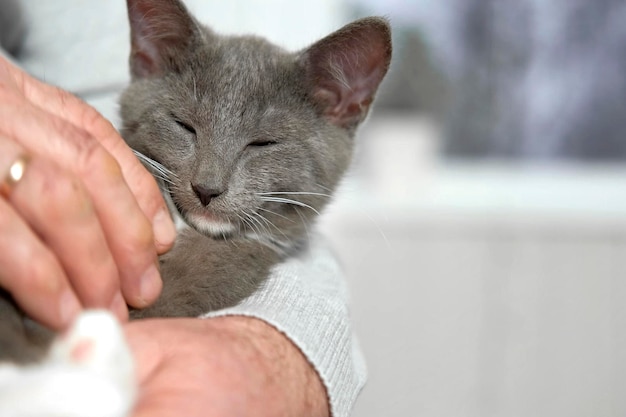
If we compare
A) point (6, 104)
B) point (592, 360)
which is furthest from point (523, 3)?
point (6, 104)

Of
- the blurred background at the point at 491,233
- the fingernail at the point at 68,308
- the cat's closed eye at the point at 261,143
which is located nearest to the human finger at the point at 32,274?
the fingernail at the point at 68,308

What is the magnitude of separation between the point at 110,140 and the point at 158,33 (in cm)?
42

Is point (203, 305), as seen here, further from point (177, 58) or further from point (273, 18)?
point (273, 18)

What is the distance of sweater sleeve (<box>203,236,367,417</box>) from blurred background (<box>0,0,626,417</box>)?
3.91ft

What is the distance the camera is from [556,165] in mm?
2680

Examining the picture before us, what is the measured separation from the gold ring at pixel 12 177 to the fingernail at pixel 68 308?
10cm

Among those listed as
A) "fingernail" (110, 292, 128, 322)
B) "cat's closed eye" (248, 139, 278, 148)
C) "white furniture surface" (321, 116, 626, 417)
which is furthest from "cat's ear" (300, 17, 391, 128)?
"white furniture surface" (321, 116, 626, 417)

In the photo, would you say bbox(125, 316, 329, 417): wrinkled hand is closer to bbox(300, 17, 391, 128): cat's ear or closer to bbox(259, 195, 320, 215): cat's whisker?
bbox(259, 195, 320, 215): cat's whisker

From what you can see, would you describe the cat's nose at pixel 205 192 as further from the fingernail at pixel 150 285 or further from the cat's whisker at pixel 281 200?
the fingernail at pixel 150 285

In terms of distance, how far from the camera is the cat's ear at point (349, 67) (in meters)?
1.08

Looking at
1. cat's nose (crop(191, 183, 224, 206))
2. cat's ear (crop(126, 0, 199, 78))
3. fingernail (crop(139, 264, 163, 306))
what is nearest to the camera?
fingernail (crop(139, 264, 163, 306))

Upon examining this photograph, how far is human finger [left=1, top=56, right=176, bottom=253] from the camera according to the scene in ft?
2.53

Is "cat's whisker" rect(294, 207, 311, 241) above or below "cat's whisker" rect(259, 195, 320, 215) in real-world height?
below

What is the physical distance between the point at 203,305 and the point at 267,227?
0.22 metres
